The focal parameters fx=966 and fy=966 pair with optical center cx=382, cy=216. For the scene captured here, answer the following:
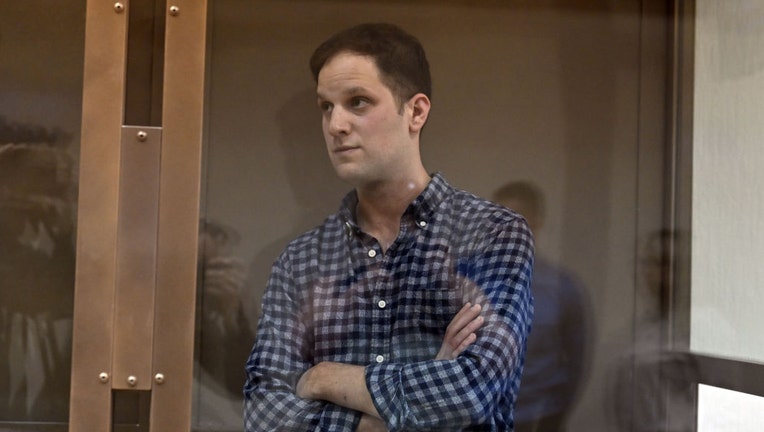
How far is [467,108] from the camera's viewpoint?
1268 mm

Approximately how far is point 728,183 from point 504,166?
31 centimetres

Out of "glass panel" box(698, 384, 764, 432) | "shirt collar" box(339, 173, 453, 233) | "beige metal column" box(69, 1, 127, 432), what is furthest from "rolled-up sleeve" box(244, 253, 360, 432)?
"glass panel" box(698, 384, 764, 432)

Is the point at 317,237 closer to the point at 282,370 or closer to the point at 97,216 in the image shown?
the point at 282,370

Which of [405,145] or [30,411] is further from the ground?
[405,145]

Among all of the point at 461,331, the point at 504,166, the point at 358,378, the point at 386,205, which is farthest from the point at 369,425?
the point at 504,166

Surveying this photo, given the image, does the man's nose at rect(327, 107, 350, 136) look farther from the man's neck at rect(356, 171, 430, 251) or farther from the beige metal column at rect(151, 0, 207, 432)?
the beige metal column at rect(151, 0, 207, 432)

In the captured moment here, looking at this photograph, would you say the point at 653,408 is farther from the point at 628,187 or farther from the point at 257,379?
the point at 257,379

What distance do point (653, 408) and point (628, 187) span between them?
296mm

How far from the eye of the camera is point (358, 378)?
1.19 m

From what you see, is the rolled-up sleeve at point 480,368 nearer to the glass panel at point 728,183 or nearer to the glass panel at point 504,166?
the glass panel at point 504,166

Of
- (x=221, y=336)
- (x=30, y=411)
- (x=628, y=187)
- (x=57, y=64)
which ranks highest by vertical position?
(x=57, y=64)

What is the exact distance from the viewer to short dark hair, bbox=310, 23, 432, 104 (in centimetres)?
124

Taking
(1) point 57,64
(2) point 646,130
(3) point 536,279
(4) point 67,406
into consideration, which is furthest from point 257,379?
Result: (2) point 646,130

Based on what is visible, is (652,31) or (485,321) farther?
(652,31)
